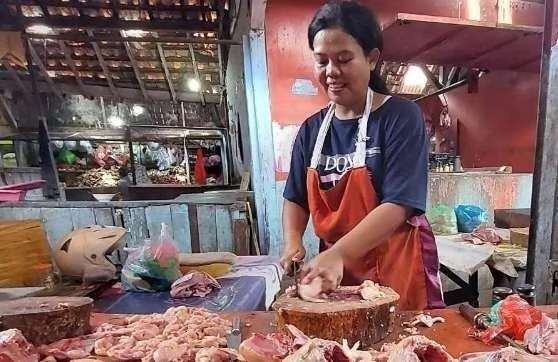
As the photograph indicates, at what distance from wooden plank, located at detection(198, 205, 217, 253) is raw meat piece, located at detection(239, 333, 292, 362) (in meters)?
3.14

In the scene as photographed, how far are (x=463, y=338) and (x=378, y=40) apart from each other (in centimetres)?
124

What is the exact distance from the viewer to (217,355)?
1.27 metres

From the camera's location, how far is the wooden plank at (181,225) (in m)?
4.41

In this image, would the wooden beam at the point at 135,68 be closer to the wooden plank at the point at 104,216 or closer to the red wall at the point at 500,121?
the wooden plank at the point at 104,216

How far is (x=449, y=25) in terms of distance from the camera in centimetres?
463

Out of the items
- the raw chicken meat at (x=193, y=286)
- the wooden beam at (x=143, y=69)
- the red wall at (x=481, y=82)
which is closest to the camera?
the raw chicken meat at (x=193, y=286)

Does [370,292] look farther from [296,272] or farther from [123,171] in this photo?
[123,171]

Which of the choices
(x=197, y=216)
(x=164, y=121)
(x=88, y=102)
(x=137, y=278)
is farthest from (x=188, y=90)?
(x=137, y=278)

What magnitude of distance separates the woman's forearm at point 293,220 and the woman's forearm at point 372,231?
43 cm

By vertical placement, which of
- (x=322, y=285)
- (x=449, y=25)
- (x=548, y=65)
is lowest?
(x=322, y=285)

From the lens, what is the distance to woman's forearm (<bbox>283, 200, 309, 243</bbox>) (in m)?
2.03

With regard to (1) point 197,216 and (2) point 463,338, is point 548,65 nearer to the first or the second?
(2) point 463,338

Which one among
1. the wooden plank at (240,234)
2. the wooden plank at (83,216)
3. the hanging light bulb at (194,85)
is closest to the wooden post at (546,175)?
the wooden plank at (240,234)

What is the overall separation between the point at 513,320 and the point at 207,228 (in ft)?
11.2
